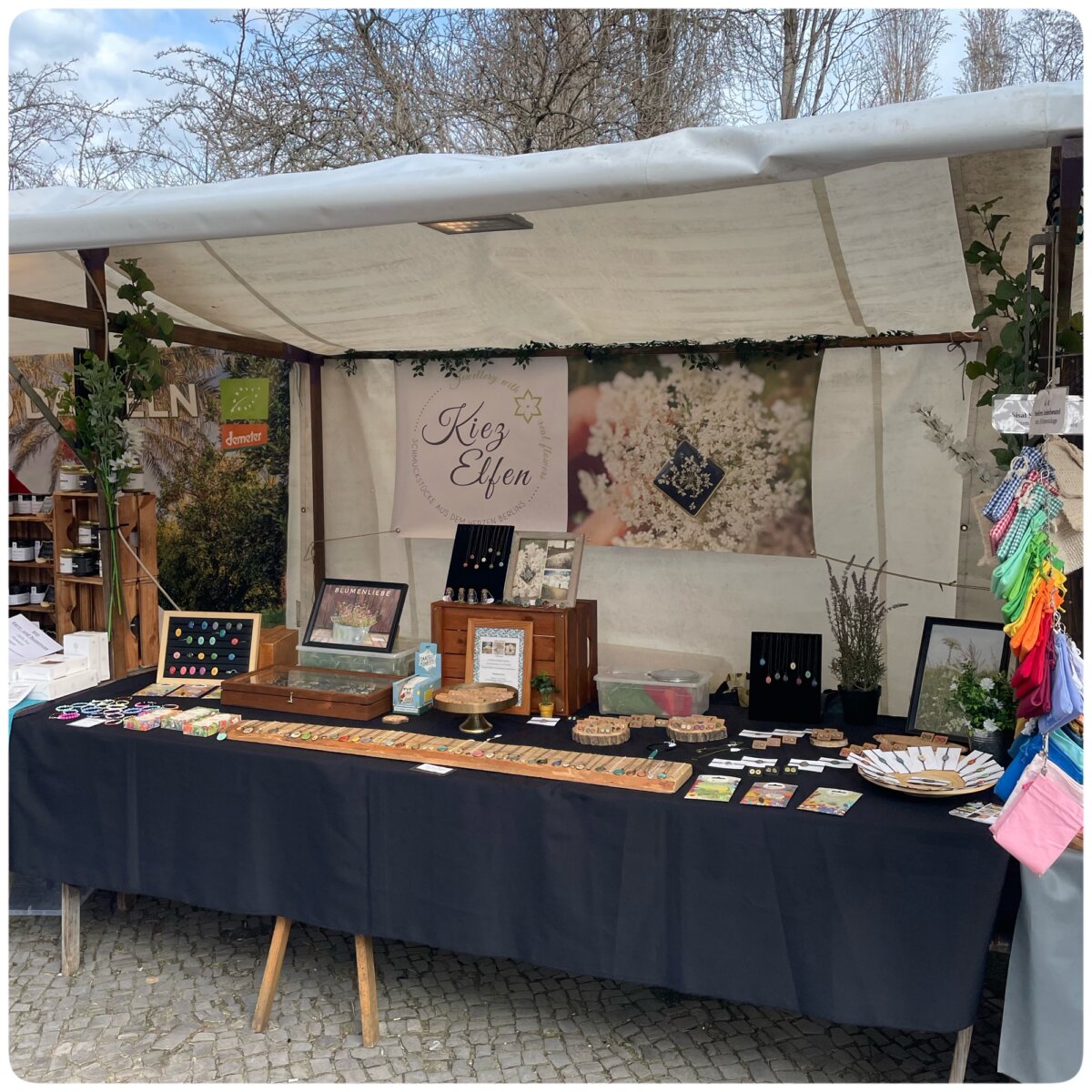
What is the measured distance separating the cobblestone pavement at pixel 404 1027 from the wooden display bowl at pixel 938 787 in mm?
751

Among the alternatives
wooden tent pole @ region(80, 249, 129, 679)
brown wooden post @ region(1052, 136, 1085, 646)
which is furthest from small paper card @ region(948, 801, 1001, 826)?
wooden tent pole @ region(80, 249, 129, 679)

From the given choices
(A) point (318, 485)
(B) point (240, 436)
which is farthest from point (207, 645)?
(B) point (240, 436)

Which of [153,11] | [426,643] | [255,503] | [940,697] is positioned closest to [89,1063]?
[426,643]

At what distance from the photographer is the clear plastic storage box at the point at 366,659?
3.23 metres

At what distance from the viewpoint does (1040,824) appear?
195 cm

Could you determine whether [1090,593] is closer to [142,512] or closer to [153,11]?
[142,512]

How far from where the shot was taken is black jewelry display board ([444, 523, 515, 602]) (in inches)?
128

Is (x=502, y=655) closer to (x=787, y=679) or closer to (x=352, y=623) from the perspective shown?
(x=352, y=623)

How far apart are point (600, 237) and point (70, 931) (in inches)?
107

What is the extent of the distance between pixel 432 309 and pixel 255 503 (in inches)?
243

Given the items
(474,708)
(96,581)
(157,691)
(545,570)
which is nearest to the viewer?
(474,708)

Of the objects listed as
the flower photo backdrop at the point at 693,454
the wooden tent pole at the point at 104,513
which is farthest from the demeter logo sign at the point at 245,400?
the flower photo backdrop at the point at 693,454

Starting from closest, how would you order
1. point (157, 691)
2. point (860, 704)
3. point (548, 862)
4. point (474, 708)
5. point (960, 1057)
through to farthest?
point (960, 1057) < point (548, 862) < point (474, 708) < point (860, 704) < point (157, 691)

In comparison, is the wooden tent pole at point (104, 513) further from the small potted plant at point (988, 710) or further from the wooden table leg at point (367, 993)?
the small potted plant at point (988, 710)
